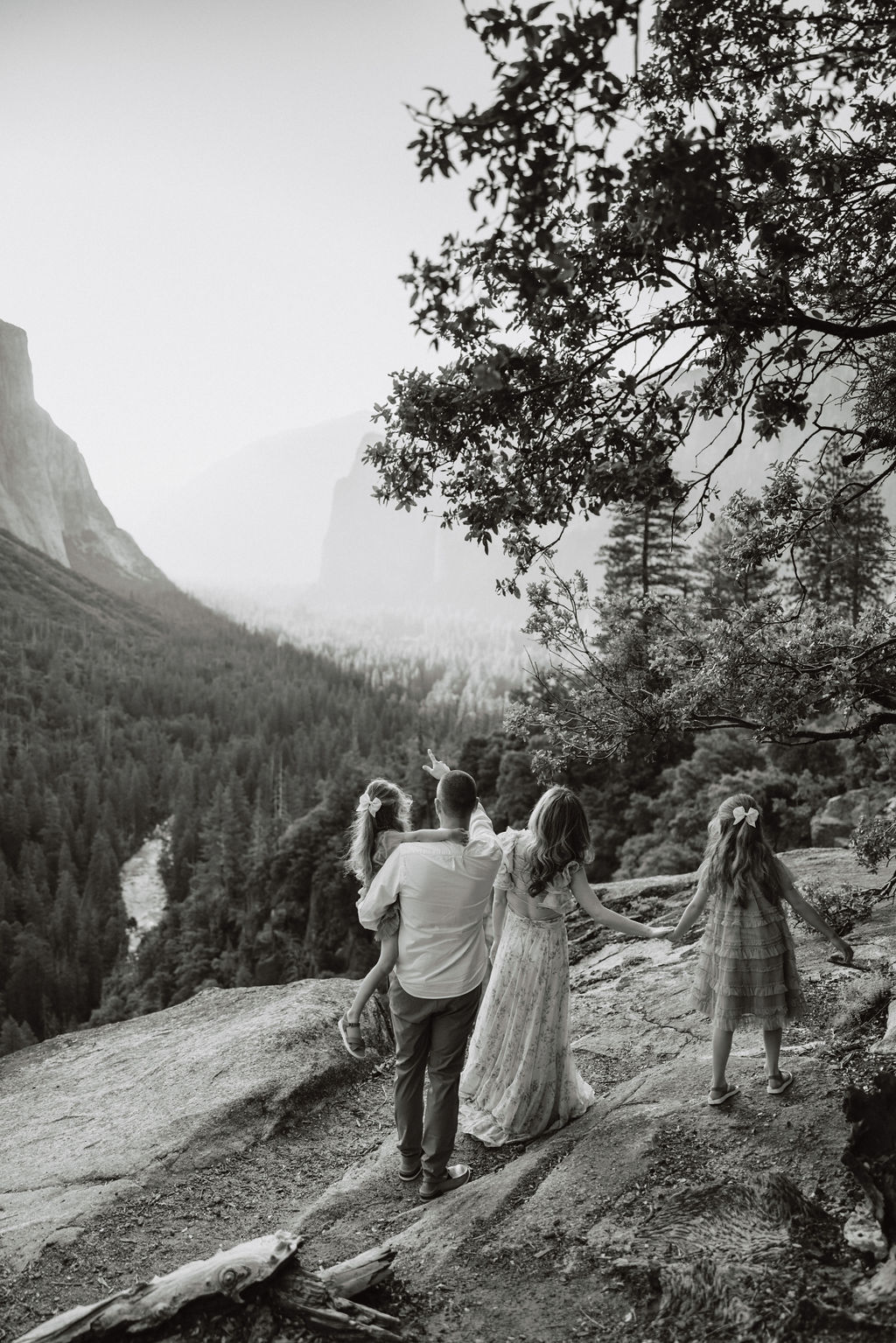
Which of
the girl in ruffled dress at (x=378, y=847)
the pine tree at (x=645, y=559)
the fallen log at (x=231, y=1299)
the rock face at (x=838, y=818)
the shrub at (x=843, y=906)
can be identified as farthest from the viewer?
the pine tree at (x=645, y=559)

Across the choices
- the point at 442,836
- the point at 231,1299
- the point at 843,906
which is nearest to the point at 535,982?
the point at 442,836

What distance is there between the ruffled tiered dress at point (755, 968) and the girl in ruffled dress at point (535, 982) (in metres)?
0.54

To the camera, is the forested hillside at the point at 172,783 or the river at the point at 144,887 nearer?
the forested hillside at the point at 172,783

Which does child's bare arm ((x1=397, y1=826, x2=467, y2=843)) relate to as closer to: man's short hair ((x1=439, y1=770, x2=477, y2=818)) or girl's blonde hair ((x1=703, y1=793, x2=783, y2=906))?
man's short hair ((x1=439, y1=770, x2=477, y2=818))

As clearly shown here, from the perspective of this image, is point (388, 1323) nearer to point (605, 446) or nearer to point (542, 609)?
point (605, 446)

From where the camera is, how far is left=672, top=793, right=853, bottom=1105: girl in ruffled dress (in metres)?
5.48

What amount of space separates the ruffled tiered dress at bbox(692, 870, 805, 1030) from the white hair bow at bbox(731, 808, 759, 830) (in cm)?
49

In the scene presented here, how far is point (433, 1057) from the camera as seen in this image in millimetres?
5262

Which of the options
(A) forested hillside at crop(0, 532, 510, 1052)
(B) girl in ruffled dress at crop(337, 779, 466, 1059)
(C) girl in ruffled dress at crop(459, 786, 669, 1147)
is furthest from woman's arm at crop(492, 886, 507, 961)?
(A) forested hillside at crop(0, 532, 510, 1052)

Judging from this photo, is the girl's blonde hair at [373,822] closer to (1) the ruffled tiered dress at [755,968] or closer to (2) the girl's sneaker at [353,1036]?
(2) the girl's sneaker at [353,1036]

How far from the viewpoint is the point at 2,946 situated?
6300 cm

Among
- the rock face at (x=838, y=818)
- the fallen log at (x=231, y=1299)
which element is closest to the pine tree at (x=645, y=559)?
the rock face at (x=838, y=818)

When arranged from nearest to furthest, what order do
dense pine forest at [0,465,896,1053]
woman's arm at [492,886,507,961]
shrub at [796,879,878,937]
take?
woman's arm at [492,886,507,961] < shrub at [796,879,878,937] < dense pine forest at [0,465,896,1053]

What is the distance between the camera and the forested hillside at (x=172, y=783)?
49219 mm
